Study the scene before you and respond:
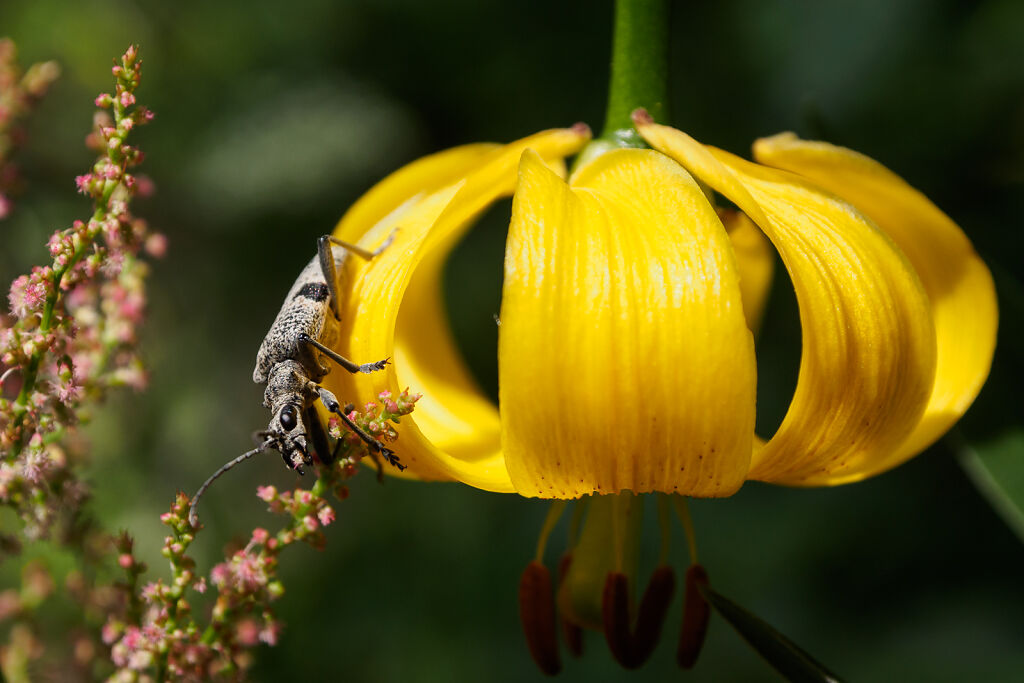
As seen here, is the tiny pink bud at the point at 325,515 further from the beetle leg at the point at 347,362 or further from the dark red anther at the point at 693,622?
the dark red anther at the point at 693,622

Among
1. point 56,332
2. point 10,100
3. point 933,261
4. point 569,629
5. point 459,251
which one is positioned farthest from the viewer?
point 459,251

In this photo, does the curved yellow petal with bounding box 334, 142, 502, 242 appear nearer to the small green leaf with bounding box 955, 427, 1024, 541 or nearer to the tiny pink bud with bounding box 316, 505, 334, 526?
the tiny pink bud with bounding box 316, 505, 334, 526

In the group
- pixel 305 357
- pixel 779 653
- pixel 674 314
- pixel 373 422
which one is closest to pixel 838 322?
pixel 674 314

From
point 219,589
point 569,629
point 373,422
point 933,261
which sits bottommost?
point 569,629

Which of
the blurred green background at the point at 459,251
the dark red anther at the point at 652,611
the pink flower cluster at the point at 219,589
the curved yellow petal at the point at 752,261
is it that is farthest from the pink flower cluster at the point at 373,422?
the blurred green background at the point at 459,251

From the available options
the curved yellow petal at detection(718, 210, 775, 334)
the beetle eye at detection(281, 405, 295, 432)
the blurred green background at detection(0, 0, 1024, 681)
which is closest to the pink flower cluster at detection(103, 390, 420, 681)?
the beetle eye at detection(281, 405, 295, 432)

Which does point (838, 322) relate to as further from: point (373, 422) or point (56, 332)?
point (56, 332)

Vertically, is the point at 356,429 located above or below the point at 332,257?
below

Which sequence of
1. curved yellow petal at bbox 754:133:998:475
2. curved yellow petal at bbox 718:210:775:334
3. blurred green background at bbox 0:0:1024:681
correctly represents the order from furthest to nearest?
blurred green background at bbox 0:0:1024:681
curved yellow petal at bbox 718:210:775:334
curved yellow petal at bbox 754:133:998:475

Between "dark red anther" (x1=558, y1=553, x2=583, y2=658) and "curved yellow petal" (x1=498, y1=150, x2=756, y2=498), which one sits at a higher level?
"curved yellow petal" (x1=498, y1=150, x2=756, y2=498)
